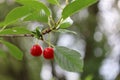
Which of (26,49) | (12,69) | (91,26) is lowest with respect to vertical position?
(12,69)

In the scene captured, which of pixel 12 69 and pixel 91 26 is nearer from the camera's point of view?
pixel 12 69

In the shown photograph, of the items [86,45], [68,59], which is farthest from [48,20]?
[86,45]

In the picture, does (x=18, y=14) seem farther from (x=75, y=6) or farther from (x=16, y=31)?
(x=75, y=6)

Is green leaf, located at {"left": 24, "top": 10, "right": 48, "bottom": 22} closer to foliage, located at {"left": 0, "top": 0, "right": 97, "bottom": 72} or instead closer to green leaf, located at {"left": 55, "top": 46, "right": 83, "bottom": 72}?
foliage, located at {"left": 0, "top": 0, "right": 97, "bottom": 72}

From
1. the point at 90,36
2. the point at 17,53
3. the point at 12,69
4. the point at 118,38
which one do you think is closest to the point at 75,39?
the point at 90,36

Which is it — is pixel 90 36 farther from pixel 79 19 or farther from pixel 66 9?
pixel 66 9

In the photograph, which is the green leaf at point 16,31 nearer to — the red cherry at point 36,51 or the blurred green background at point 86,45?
the red cherry at point 36,51
